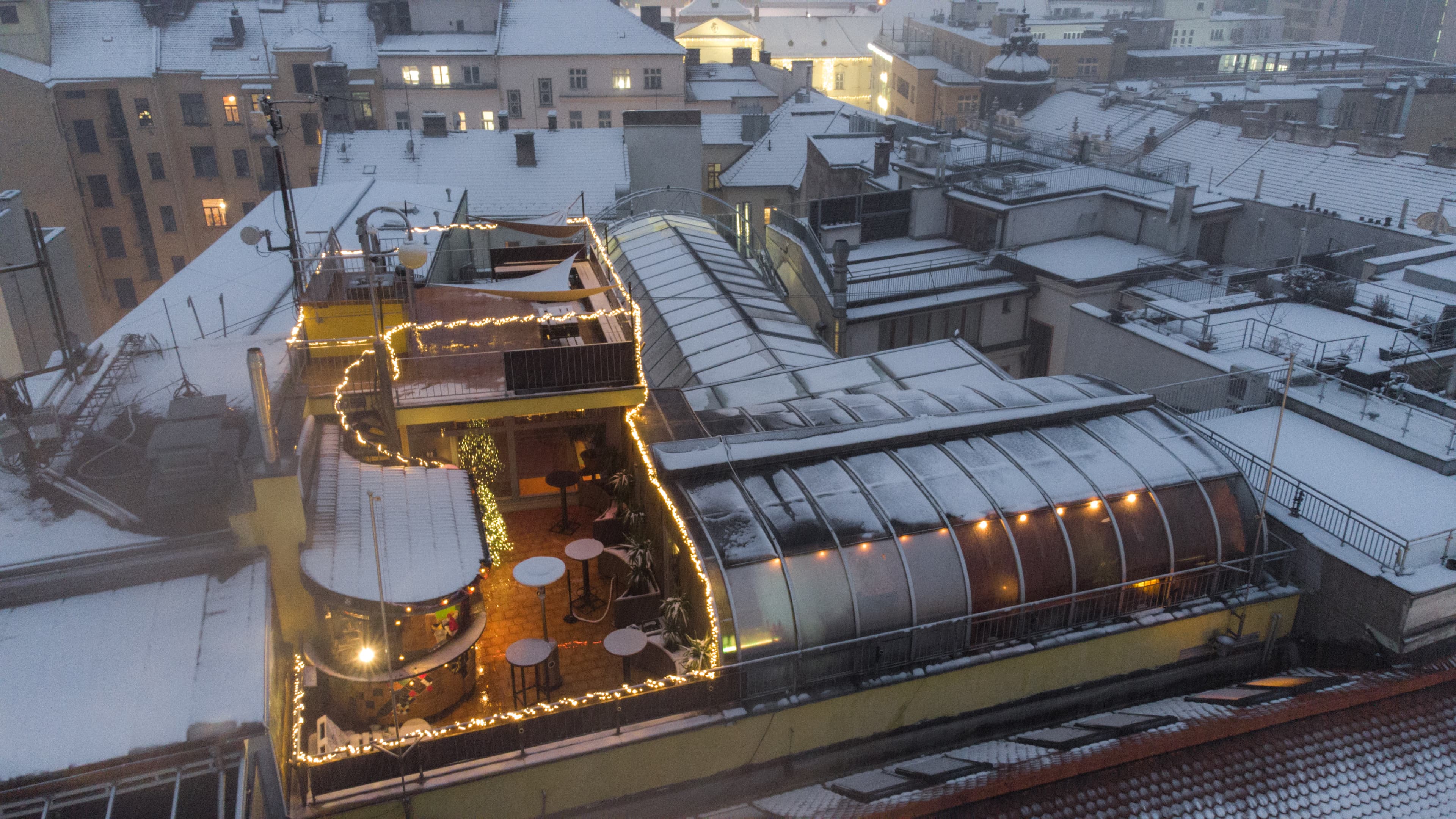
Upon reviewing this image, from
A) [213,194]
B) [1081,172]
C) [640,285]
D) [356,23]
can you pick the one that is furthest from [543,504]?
[356,23]

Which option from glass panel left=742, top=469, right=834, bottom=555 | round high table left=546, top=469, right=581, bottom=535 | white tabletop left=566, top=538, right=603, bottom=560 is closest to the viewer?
glass panel left=742, top=469, right=834, bottom=555

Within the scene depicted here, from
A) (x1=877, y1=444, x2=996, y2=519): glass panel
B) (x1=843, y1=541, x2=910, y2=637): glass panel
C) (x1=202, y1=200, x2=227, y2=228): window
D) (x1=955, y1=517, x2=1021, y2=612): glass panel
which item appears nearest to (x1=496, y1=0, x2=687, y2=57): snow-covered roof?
(x1=202, y1=200, x2=227, y2=228): window

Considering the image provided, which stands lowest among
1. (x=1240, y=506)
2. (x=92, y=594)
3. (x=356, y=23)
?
(x=1240, y=506)

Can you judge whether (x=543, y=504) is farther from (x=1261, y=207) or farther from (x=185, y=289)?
(x=1261, y=207)

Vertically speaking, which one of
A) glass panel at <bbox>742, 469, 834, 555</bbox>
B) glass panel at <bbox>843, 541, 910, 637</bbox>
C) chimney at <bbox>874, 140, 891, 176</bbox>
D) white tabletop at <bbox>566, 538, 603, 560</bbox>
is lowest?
white tabletop at <bbox>566, 538, 603, 560</bbox>

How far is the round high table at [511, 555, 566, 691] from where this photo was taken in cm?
1457

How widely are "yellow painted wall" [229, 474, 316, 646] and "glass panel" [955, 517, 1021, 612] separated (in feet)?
30.8

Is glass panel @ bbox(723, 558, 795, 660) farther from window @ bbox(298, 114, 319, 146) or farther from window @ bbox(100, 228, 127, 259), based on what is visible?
window @ bbox(100, 228, 127, 259)

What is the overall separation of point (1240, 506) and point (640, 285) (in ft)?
58.0

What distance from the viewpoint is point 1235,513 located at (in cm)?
1525

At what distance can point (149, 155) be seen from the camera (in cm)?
4572

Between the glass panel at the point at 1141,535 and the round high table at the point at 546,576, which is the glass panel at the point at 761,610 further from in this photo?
the glass panel at the point at 1141,535

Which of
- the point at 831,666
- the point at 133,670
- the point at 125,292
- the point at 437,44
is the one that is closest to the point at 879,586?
the point at 831,666

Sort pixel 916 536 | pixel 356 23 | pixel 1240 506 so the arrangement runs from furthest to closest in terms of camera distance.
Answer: pixel 356 23 < pixel 1240 506 < pixel 916 536
